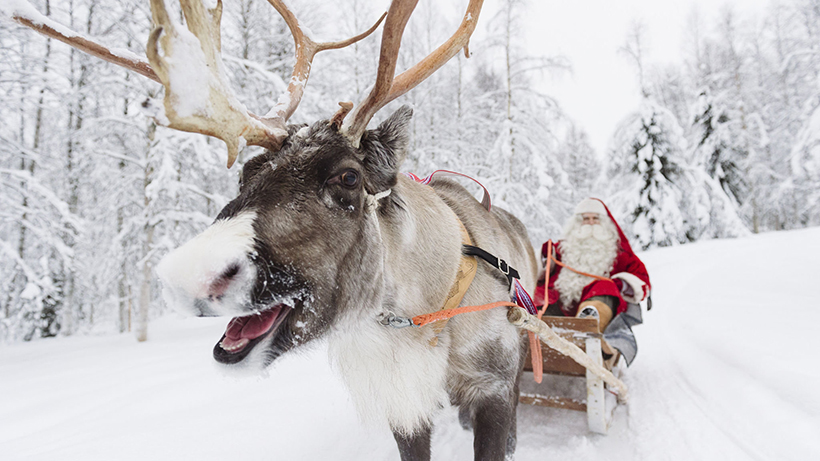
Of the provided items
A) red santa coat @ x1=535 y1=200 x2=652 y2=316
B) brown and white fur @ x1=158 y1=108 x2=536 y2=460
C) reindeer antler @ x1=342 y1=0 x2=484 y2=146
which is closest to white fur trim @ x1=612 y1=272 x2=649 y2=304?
red santa coat @ x1=535 y1=200 x2=652 y2=316

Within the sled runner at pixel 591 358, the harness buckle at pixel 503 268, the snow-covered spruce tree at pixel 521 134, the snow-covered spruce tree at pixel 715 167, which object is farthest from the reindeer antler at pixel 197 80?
the snow-covered spruce tree at pixel 715 167

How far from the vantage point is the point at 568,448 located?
2797mm

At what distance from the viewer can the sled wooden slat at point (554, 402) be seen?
300cm

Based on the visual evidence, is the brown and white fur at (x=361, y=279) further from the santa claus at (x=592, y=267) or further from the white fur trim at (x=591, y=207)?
the white fur trim at (x=591, y=207)

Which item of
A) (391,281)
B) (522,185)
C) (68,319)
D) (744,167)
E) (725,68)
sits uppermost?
(725,68)

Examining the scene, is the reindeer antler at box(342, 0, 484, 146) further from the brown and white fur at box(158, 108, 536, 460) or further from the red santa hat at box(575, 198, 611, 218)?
the red santa hat at box(575, 198, 611, 218)

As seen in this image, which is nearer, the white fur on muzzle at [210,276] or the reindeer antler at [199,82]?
the white fur on muzzle at [210,276]

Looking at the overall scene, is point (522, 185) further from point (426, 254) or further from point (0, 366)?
point (0, 366)

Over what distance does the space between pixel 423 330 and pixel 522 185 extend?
9.19m

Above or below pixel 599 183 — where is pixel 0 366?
below

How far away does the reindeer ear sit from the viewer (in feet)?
5.34

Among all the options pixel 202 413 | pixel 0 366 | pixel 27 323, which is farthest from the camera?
pixel 27 323

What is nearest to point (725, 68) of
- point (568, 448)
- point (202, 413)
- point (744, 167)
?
point (744, 167)

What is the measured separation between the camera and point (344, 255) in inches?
58.6
